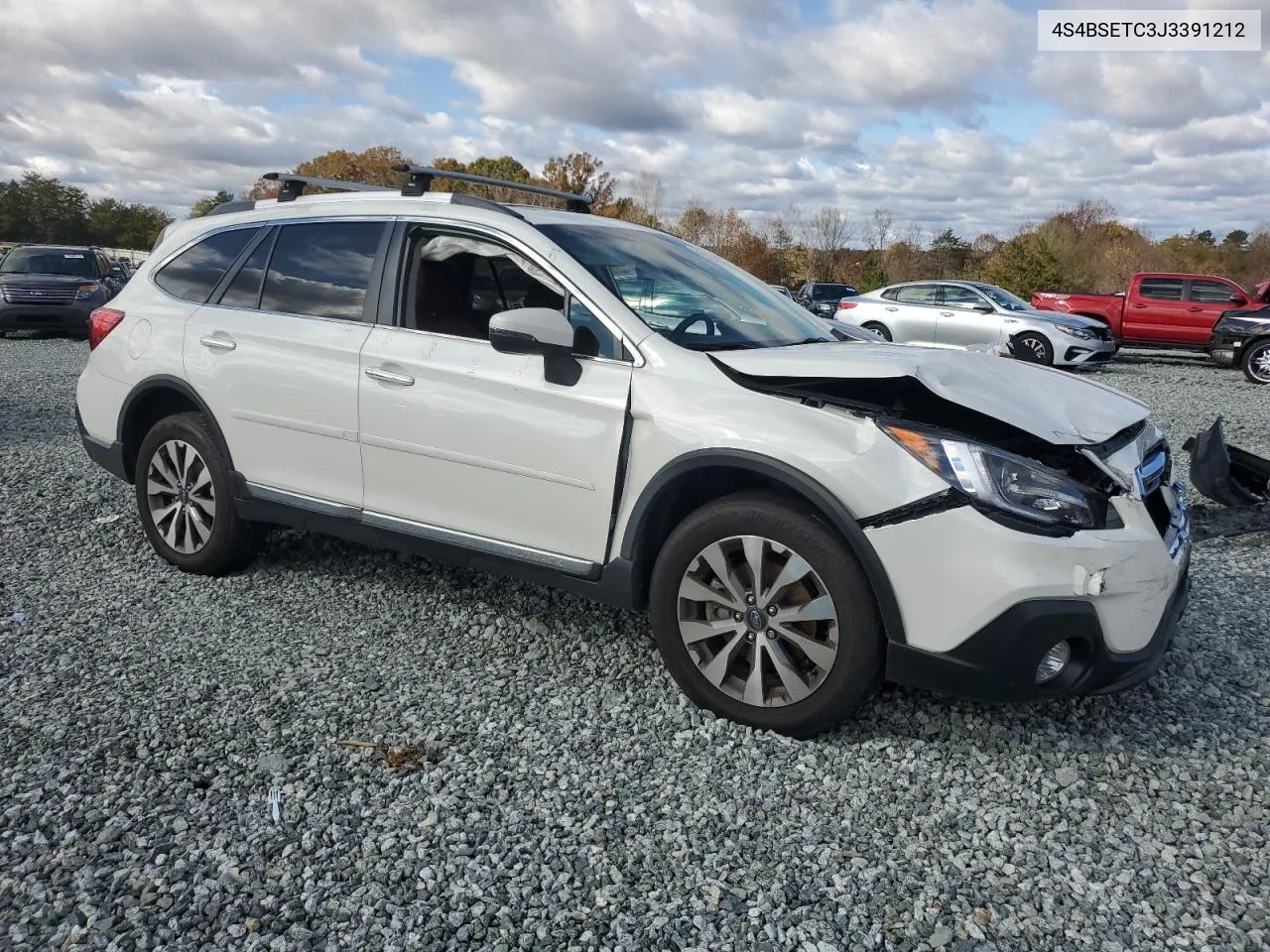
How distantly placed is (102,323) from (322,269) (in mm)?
1561

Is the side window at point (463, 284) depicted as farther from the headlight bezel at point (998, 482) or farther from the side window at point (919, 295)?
the side window at point (919, 295)

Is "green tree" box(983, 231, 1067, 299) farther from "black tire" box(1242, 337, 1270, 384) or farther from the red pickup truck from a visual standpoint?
"black tire" box(1242, 337, 1270, 384)

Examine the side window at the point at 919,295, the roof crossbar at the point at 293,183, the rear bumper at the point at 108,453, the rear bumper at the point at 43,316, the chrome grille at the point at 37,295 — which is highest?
the roof crossbar at the point at 293,183

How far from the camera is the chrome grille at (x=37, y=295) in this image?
55.1ft

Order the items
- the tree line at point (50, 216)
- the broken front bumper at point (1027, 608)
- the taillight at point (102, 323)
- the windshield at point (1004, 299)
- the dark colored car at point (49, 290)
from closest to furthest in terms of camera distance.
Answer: the broken front bumper at point (1027, 608), the taillight at point (102, 323), the dark colored car at point (49, 290), the windshield at point (1004, 299), the tree line at point (50, 216)

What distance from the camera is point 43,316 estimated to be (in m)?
17.0

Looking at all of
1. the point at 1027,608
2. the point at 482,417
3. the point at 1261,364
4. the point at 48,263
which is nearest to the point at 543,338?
the point at 482,417

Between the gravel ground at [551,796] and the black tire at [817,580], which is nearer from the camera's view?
the gravel ground at [551,796]

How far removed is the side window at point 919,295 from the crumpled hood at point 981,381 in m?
14.6

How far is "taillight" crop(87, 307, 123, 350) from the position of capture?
491cm

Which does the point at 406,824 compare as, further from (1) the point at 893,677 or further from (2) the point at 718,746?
(1) the point at 893,677

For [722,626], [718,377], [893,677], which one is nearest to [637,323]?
[718,377]

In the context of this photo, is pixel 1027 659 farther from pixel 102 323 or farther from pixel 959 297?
pixel 959 297

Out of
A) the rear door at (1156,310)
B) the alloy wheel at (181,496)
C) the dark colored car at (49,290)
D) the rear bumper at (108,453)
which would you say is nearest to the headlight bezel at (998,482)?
the alloy wheel at (181,496)
